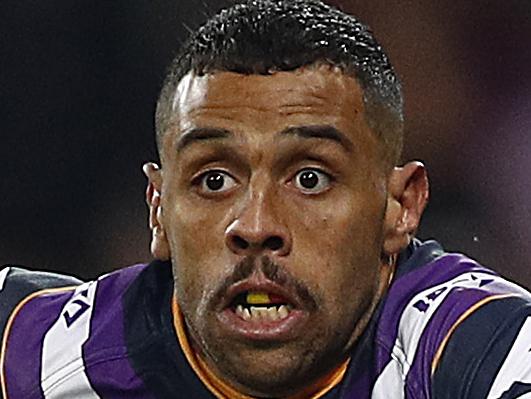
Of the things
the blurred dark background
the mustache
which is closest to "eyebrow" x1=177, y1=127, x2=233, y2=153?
the mustache

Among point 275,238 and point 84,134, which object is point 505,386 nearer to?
point 275,238

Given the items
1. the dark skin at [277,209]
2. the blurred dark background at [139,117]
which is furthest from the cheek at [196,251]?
the blurred dark background at [139,117]

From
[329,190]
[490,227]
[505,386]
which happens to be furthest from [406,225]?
[490,227]

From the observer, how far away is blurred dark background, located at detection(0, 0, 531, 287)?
1874 mm

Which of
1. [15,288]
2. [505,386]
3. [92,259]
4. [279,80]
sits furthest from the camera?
[92,259]

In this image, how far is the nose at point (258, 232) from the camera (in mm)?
1041

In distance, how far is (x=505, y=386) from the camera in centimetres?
100

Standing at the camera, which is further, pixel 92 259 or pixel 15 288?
pixel 92 259

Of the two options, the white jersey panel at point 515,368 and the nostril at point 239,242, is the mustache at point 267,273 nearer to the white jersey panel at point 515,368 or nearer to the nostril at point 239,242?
the nostril at point 239,242

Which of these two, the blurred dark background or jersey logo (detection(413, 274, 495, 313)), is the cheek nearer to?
jersey logo (detection(413, 274, 495, 313))

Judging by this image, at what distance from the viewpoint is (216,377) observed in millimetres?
1204

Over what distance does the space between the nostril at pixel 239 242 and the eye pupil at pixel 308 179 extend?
7 centimetres

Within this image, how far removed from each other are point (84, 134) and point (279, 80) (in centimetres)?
85

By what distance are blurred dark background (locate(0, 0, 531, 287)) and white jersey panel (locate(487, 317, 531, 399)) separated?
0.82 metres
